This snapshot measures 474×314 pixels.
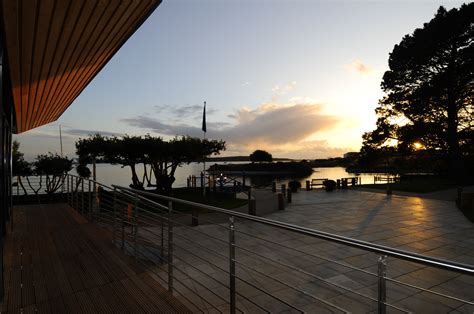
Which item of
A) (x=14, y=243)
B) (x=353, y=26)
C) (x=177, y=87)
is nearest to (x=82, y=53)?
(x=14, y=243)

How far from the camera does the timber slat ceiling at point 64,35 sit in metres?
2.92

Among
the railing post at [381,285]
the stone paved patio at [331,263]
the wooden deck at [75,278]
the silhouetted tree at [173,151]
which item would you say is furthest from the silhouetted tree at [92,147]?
the railing post at [381,285]

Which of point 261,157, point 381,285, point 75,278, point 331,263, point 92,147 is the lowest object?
point 331,263

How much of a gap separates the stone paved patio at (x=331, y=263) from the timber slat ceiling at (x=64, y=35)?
8.46ft

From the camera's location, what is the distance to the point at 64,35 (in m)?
3.61

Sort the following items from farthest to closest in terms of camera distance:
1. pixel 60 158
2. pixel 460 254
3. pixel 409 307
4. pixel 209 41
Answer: pixel 60 158
pixel 209 41
pixel 460 254
pixel 409 307

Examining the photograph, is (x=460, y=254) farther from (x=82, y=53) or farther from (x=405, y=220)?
(x=82, y=53)

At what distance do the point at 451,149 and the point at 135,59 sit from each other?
25.6 m

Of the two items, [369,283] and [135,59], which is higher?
[135,59]

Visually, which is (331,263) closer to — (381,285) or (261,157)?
(381,285)

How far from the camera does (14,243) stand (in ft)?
18.6

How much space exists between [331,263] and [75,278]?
4.81m

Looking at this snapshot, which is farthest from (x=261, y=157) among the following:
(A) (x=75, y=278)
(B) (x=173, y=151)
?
(A) (x=75, y=278)

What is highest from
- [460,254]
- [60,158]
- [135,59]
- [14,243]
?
[135,59]
